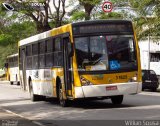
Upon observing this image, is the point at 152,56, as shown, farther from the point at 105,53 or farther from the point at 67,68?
the point at 105,53

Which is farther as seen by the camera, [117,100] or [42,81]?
[42,81]

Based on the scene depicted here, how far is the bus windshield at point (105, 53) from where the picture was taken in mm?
18359

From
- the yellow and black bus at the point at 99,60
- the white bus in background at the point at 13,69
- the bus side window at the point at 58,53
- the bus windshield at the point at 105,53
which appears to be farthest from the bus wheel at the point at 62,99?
the white bus in background at the point at 13,69

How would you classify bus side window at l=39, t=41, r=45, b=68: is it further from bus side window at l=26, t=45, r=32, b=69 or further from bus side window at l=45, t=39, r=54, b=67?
bus side window at l=26, t=45, r=32, b=69

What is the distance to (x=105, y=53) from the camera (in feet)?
60.3

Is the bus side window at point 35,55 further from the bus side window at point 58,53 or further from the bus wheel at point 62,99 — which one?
the bus wheel at point 62,99

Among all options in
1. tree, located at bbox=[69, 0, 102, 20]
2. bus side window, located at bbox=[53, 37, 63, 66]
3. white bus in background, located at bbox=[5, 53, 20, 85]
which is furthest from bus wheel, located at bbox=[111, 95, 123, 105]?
white bus in background, located at bbox=[5, 53, 20, 85]

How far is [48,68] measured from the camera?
2177 cm

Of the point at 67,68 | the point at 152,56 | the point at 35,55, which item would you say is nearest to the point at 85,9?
the point at 152,56

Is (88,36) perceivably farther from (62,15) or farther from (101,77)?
(62,15)

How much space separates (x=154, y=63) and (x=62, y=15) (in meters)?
10.7

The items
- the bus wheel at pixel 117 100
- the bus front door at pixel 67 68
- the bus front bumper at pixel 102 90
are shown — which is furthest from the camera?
the bus wheel at pixel 117 100

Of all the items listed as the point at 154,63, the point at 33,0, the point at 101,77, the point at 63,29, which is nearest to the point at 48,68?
the point at 63,29

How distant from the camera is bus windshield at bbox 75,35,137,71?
1836 cm
